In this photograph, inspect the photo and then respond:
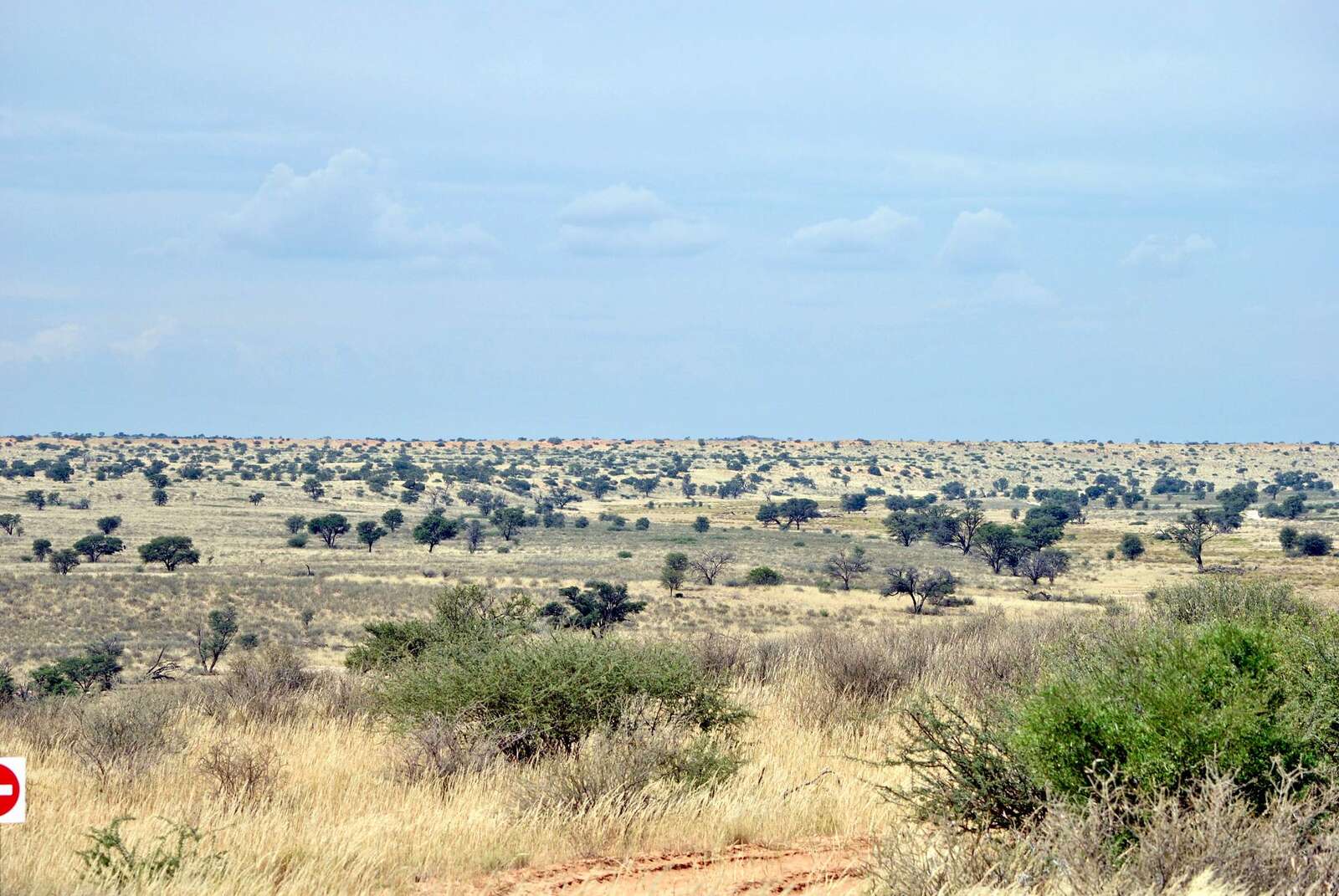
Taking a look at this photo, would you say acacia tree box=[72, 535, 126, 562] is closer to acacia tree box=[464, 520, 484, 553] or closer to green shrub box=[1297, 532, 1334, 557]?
acacia tree box=[464, 520, 484, 553]

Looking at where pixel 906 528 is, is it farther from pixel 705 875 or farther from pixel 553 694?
pixel 705 875

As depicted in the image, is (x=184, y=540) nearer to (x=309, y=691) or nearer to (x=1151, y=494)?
(x=309, y=691)

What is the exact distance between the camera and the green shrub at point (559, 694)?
33.5 ft

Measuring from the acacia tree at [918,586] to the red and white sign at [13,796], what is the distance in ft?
142

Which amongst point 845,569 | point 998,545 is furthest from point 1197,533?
point 845,569

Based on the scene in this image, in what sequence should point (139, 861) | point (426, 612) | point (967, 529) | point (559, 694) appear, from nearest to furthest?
point (139, 861) < point (559, 694) < point (426, 612) < point (967, 529)

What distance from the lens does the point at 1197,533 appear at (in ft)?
211

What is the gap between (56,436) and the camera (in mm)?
175500

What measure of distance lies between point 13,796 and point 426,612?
36.8 meters

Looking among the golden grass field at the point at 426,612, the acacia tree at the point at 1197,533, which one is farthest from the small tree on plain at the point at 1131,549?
the acacia tree at the point at 1197,533

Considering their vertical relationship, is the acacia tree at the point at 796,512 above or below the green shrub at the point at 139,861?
below

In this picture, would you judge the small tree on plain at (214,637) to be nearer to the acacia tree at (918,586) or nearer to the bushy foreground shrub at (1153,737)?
the acacia tree at (918,586)

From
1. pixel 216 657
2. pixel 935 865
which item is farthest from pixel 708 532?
pixel 935 865

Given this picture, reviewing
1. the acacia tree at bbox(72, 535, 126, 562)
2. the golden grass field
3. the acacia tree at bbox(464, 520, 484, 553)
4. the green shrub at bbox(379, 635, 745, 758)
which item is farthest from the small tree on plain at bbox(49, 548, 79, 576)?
the green shrub at bbox(379, 635, 745, 758)
